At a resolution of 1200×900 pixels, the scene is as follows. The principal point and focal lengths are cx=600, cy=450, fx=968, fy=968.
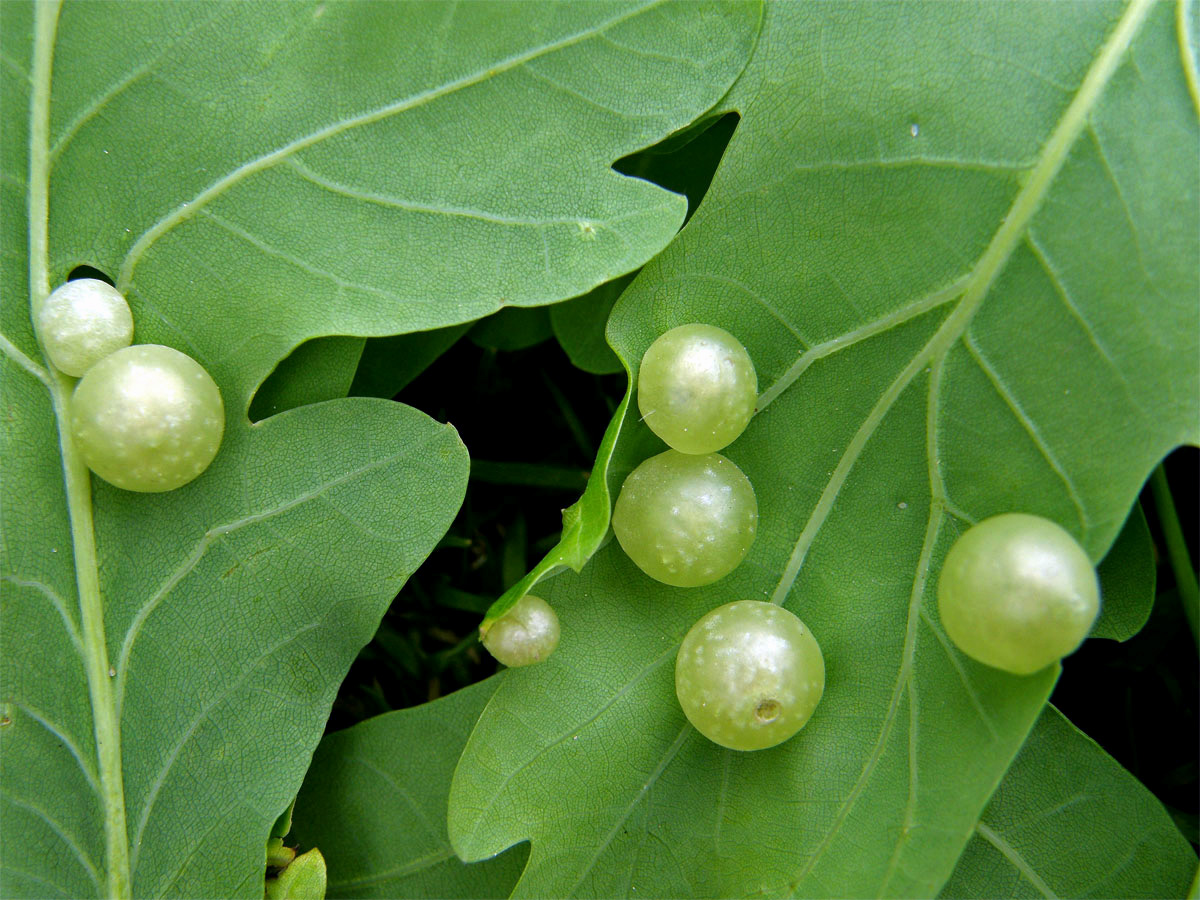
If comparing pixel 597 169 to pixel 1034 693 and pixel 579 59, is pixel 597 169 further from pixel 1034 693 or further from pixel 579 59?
pixel 1034 693

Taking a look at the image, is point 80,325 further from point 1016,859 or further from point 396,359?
point 1016,859

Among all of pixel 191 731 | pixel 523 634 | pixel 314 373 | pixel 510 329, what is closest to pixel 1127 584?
pixel 523 634

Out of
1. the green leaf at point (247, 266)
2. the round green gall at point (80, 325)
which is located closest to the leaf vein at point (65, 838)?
the green leaf at point (247, 266)

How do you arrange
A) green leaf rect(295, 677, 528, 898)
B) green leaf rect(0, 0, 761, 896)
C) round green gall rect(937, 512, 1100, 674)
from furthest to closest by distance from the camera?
green leaf rect(295, 677, 528, 898) → green leaf rect(0, 0, 761, 896) → round green gall rect(937, 512, 1100, 674)

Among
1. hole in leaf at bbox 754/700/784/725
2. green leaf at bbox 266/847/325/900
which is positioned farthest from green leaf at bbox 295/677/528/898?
hole in leaf at bbox 754/700/784/725

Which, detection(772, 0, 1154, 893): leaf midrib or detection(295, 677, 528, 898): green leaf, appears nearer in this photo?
detection(772, 0, 1154, 893): leaf midrib

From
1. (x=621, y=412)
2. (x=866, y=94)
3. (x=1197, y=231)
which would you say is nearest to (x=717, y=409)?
(x=621, y=412)

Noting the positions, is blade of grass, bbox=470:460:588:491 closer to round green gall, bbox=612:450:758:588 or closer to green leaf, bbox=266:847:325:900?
round green gall, bbox=612:450:758:588
